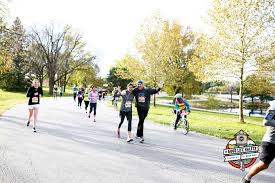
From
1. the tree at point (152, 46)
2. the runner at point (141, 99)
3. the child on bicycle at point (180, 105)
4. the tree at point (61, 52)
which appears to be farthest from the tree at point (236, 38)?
the tree at point (61, 52)

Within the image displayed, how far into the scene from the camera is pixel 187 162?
6.50m

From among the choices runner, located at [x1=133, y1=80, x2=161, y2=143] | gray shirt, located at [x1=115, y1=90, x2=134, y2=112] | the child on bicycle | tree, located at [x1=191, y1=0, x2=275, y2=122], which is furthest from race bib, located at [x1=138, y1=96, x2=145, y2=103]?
tree, located at [x1=191, y1=0, x2=275, y2=122]

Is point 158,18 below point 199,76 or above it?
above

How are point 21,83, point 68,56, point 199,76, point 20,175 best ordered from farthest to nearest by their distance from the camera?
point 68,56
point 21,83
point 199,76
point 20,175

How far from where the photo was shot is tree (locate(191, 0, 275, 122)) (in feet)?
54.5

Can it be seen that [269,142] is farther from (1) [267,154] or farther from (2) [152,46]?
Result: (2) [152,46]

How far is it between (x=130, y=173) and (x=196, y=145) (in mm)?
3809

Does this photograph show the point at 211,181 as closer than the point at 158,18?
Yes

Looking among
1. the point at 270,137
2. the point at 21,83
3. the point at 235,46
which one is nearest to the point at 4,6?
the point at 235,46

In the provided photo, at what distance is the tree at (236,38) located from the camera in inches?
654

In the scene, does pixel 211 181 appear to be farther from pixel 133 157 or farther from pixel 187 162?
pixel 133 157

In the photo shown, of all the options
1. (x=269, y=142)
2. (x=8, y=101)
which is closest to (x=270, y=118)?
(x=269, y=142)

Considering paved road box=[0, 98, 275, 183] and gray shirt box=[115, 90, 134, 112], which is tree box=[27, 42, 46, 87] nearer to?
paved road box=[0, 98, 275, 183]

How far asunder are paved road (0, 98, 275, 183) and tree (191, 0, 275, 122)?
919cm
